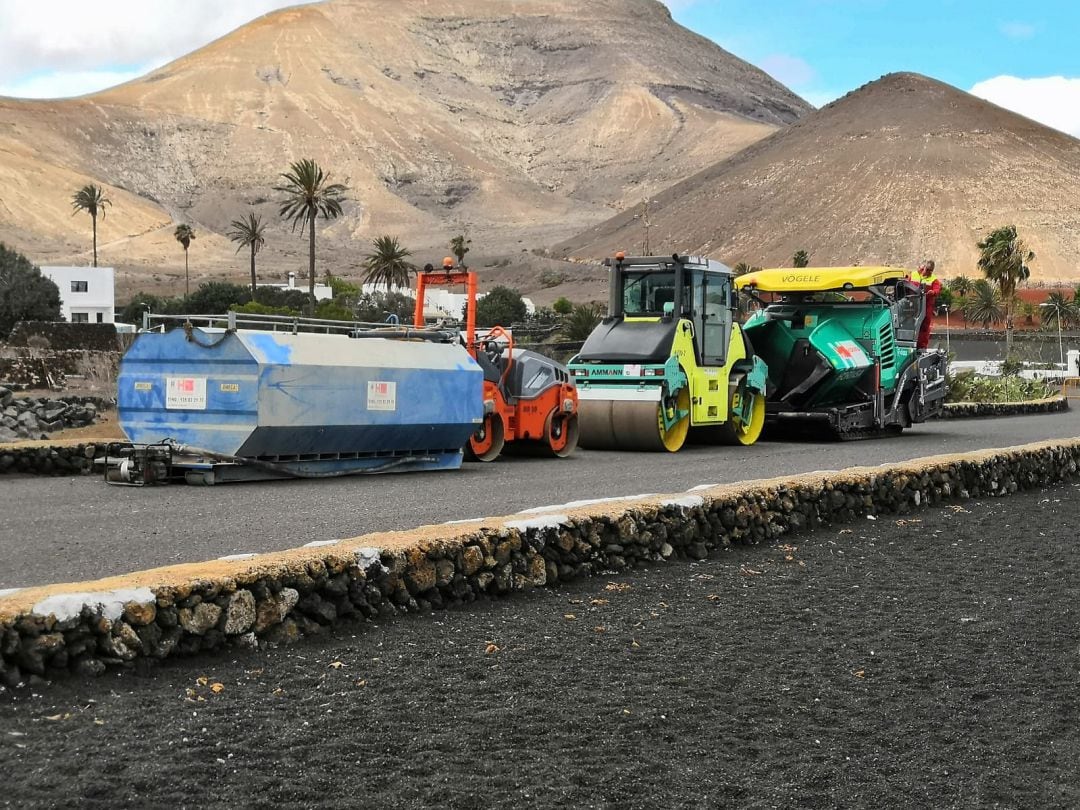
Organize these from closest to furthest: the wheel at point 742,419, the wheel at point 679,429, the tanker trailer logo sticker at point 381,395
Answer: the tanker trailer logo sticker at point 381,395 < the wheel at point 679,429 < the wheel at point 742,419

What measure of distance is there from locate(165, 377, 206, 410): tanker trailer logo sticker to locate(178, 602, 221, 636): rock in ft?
28.9

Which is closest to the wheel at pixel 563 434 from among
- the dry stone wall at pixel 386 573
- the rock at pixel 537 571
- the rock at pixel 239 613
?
the dry stone wall at pixel 386 573

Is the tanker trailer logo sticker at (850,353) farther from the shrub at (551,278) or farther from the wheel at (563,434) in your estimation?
the shrub at (551,278)

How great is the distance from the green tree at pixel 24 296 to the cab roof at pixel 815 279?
66345mm

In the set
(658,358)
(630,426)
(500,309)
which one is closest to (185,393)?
(630,426)

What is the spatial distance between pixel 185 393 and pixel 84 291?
86318mm

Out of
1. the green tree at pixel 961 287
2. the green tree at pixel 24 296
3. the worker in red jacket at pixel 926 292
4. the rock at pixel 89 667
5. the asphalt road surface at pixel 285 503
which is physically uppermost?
the green tree at pixel 961 287

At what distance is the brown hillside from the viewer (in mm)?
154000

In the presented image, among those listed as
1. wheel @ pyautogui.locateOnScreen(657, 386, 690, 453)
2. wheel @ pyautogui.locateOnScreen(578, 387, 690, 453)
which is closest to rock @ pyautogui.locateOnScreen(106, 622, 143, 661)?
wheel @ pyautogui.locateOnScreen(578, 387, 690, 453)

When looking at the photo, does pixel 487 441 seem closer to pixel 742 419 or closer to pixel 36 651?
pixel 742 419

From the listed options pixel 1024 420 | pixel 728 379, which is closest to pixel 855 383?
pixel 728 379

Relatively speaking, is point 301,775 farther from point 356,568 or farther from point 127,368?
point 127,368

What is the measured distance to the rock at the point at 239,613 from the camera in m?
7.50

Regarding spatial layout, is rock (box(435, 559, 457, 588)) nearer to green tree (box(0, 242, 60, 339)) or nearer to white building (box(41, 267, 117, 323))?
green tree (box(0, 242, 60, 339))
